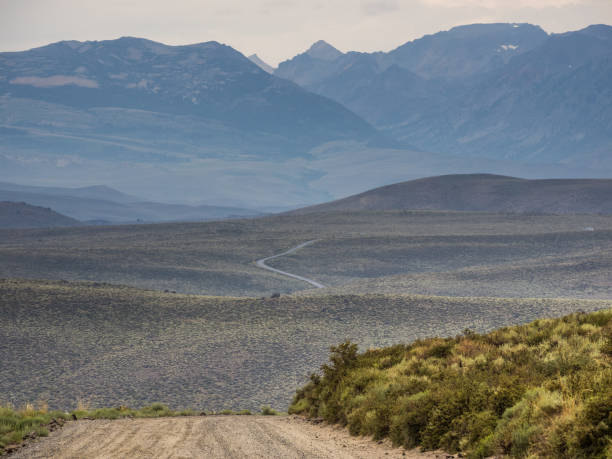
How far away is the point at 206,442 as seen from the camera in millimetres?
11406

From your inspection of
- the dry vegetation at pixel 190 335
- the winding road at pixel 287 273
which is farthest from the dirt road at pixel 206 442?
the winding road at pixel 287 273

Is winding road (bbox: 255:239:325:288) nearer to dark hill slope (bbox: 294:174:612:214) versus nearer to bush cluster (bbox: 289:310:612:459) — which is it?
bush cluster (bbox: 289:310:612:459)

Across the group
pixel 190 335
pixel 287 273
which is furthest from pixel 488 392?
pixel 287 273

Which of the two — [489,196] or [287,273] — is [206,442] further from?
[489,196]

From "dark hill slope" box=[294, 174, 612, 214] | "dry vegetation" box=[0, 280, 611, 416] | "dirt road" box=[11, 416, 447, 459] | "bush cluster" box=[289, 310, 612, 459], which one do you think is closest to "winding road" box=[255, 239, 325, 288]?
"dry vegetation" box=[0, 280, 611, 416]

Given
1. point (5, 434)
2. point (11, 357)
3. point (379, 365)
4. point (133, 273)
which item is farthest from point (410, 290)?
point (5, 434)

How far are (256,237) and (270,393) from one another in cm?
6212

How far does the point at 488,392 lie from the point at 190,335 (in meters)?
23.2

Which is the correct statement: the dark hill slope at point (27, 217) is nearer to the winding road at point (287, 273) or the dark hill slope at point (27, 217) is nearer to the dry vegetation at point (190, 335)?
the winding road at point (287, 273)

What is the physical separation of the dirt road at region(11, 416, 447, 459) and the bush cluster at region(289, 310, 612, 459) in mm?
457

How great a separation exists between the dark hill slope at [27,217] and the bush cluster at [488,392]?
13503 cm

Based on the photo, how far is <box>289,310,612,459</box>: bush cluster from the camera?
27.9 ft

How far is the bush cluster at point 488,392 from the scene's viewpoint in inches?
335

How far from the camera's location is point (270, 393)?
25.5 metres
